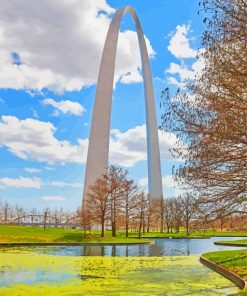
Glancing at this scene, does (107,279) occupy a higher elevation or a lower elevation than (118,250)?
lower

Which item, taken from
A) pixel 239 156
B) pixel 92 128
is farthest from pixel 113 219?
pixel 239 156

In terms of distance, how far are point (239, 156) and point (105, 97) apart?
3438 centimetres

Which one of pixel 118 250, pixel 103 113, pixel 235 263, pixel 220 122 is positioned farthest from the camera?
pixel 103 113

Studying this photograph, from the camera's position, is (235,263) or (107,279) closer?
(107,279)

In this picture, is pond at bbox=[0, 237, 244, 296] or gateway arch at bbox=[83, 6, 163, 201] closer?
pond at bbox=[0, 237, 244, 296]

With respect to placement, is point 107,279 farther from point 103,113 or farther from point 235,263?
point 103,113

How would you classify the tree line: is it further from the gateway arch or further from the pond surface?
the gateway arch

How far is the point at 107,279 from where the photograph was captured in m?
13.5

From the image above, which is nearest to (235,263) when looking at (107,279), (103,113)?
(107,279)

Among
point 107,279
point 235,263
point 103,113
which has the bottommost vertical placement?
point 107,279

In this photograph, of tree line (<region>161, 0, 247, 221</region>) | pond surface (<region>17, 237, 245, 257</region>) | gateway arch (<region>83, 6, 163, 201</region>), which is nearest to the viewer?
tree line (<region>161, 0, 247, 221</region>)

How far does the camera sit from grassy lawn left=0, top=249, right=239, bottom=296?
11399 mm

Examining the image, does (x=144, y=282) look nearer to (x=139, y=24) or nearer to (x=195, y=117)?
(x=195, y=117)

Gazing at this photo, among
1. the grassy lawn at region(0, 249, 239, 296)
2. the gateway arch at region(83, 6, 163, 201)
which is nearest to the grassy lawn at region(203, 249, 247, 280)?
the grassy lawn at region(0, 249, 239, 296)
